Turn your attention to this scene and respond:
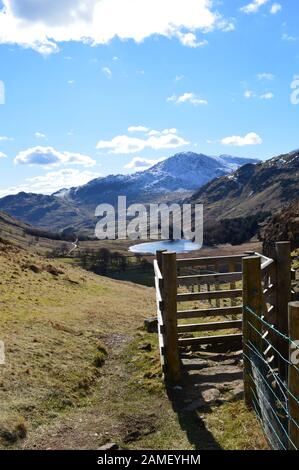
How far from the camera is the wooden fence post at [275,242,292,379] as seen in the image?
1166 centimetres

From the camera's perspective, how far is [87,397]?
39.6ft

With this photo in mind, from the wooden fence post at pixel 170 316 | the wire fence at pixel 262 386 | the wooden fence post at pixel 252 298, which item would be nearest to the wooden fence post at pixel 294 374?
the wire fence at pixel 262 386

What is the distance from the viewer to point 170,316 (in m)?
11.7

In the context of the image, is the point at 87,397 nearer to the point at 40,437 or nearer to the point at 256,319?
the point at 40,437

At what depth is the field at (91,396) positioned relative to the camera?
899 centimetres

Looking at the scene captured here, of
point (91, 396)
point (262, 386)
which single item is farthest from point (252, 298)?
point (91, 396)

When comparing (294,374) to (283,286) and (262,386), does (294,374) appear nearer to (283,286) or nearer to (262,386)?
(262,386)

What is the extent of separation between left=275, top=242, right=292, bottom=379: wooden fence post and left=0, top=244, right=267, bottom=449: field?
2.70m

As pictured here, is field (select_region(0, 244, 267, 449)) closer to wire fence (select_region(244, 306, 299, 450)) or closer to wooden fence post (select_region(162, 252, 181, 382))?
wire fence (select_region(244, 306, 299, 450))

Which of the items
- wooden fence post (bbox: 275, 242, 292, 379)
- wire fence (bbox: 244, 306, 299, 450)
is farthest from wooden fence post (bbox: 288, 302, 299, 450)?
wooden fence post (bbox: 275, 242, 292, 379)

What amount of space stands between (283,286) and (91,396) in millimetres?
5680

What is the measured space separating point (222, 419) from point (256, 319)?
7.18ft
